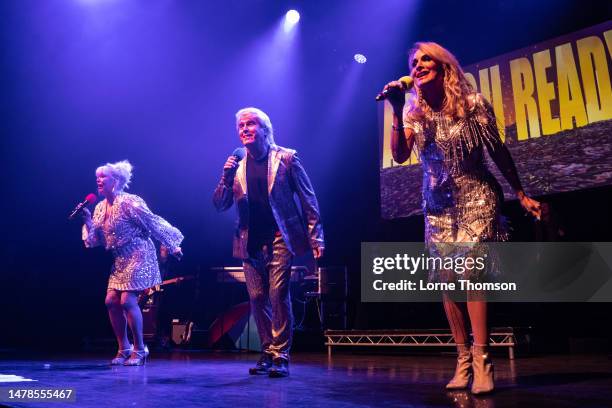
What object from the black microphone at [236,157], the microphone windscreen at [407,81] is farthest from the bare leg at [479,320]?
the black microphone at [236,157]

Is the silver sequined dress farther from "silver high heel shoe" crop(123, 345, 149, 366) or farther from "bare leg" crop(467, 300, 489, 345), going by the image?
"bare leg" crop(467, 300, 489, 345)

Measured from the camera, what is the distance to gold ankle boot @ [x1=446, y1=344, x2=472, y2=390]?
9.37 ft

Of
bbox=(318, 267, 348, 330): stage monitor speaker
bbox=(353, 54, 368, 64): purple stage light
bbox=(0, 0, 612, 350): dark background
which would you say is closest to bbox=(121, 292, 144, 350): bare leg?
bbox=(318, 267, 348, 330): stage monitor speaker

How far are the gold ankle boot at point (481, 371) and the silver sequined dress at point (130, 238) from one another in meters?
3.23

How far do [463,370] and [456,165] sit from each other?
3.38 ft

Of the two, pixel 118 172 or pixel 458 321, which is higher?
pixel 118 172

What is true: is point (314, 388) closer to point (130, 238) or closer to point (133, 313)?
point (133, 313)

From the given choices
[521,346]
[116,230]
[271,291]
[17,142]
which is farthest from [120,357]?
[17,142]

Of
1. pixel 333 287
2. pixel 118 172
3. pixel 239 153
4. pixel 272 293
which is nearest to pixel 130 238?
pixel 118 172

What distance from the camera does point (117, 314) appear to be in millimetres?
5094

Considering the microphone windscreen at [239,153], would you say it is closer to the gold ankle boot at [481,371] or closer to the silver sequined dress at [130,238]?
the silver sequined dress at [130,238]

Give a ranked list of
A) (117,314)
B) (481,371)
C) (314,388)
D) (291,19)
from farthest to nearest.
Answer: (291,19) < (117,314) < (314,388) < (481,371)
